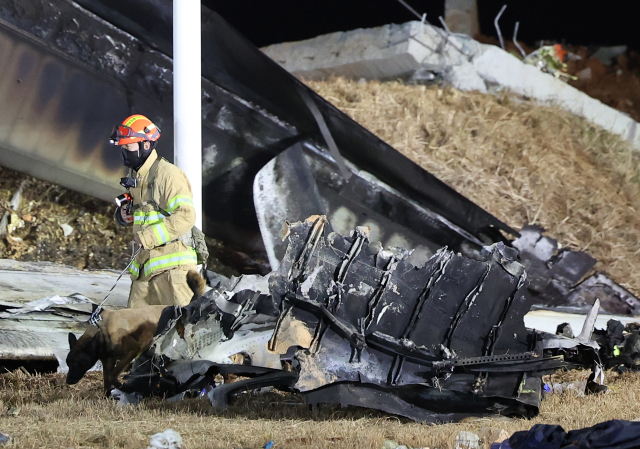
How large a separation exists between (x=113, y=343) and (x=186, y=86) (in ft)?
8.67

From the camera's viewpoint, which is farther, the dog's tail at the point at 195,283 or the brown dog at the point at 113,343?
the dog's tail at the point at 195,283

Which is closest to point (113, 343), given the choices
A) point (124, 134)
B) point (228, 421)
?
point (228, 421)

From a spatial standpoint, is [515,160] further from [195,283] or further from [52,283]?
[52,283]

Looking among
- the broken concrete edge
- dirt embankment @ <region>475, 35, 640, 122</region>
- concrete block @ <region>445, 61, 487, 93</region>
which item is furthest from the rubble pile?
dirt embankment @ <region>475, 35, 640, 122</region>

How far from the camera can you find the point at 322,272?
12.1ft

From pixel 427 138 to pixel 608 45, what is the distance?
14.4ft

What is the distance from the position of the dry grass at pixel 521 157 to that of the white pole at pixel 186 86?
3.27 meters

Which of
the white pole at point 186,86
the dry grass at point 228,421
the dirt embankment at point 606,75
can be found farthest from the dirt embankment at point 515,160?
the dry grass at point 228,421

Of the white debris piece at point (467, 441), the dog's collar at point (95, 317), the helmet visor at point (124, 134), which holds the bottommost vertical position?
the dog's collar at point (95, 317)

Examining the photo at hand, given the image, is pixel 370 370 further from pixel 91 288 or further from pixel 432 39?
pixel 432 39

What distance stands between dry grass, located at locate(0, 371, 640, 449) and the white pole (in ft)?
6.93

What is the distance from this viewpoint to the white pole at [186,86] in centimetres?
591

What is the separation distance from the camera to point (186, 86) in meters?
5.94

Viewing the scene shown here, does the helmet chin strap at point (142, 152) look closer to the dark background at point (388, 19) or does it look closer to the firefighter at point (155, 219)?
the firefighter at point (155, 219)
